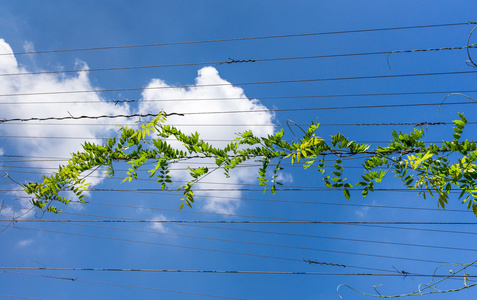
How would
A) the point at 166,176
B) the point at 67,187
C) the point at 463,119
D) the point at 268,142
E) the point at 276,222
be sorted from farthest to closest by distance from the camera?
the point at 276,222
the point at 67,187
the point at 166,176
the point at 268,142
the point at 463,119

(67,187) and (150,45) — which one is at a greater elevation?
(150,45)

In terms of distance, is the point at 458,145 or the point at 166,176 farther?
the point at 166,176

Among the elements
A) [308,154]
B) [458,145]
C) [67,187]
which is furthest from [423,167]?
[67,187]

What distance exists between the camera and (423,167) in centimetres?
276

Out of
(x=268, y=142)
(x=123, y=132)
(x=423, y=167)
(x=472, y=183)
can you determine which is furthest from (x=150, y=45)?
(x=472, y=183)

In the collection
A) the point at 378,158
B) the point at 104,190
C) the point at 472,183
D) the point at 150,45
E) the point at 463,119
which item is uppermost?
the point at 150,45

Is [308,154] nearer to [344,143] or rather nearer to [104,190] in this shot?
[344,143]

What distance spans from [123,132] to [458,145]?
3.62 meters

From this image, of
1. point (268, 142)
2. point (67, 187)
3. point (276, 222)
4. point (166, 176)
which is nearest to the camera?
point (268, 142)

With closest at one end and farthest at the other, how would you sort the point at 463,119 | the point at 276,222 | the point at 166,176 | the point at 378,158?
the point at 463,119
the point at 378,158
the point at 166,176
the point at 276,222

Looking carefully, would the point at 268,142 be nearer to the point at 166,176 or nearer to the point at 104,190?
the point at 166,176

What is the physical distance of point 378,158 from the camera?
2891 millimetres

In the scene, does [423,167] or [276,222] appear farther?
[276,222]

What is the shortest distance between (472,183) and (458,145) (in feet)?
1.18
